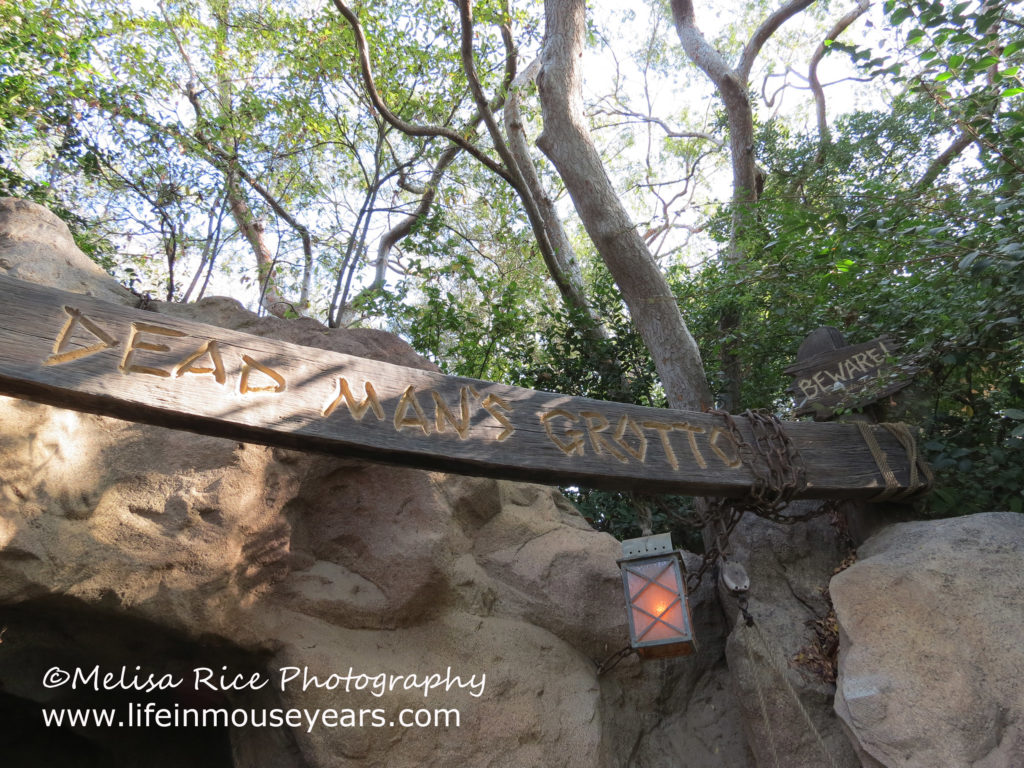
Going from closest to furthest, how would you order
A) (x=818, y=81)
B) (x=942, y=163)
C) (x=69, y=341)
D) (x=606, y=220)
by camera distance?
(x=69, y=341), (x=606, y=220), (x=942, y=163), (x=818, y=81)

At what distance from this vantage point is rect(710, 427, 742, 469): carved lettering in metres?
3.53

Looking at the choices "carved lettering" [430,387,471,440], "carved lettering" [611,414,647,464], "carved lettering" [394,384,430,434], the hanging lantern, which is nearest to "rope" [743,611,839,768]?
the hanging lantern

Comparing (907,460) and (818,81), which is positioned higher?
(818,81)

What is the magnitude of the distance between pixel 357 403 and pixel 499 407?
67 cm

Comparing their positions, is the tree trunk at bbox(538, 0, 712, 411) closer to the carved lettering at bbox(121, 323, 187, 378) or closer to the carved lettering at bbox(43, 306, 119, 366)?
the carved lettering at bbox(121, 323, 187, 378)

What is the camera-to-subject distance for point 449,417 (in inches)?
118

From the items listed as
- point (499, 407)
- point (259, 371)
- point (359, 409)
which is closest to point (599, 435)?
point (499, 407)

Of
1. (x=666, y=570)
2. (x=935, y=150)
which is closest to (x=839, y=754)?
(x=666, y=570)

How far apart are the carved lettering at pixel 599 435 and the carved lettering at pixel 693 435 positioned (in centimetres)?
42

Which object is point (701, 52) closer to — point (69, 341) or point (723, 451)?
point (723, 451)

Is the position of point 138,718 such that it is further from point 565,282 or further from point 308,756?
point 565,282

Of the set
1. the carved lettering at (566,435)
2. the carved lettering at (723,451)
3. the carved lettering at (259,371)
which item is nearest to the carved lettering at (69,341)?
the carved lettering at (259,371)

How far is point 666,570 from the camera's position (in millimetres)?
3229

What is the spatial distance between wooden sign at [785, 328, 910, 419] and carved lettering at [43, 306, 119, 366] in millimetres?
3673
